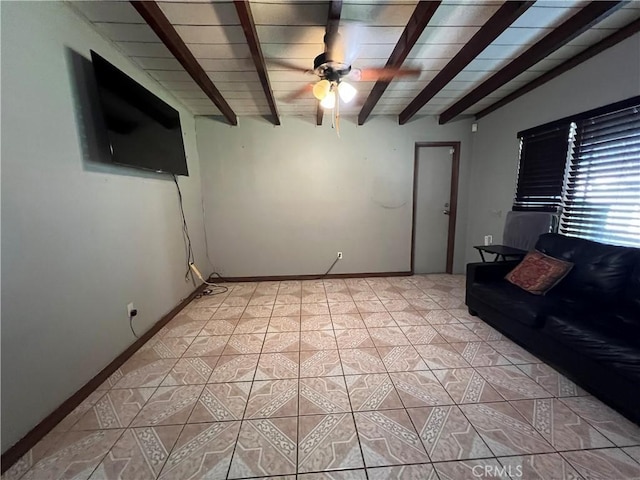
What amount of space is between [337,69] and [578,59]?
7.09ft

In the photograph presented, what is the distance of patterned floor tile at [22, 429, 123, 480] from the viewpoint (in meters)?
1.14

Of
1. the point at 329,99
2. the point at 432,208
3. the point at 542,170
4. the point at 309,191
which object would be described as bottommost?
the point at 432,208

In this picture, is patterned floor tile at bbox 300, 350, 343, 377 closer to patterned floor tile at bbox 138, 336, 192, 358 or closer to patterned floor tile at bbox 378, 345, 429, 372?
patterned floor tile at bbox 378, 345, 429, 372

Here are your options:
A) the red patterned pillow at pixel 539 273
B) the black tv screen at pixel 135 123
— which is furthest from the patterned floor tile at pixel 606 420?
the black tv screen at pixel 135 123

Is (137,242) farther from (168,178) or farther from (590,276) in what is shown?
(590,276)

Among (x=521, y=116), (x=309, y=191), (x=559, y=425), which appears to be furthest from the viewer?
(x=309, y=191)

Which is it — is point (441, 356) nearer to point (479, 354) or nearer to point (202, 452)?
point (479, 354)

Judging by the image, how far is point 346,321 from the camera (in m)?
2.54

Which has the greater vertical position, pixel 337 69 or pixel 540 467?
pixel 337 69

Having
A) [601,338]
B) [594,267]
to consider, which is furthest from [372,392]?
[594,267]

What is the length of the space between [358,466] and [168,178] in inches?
116

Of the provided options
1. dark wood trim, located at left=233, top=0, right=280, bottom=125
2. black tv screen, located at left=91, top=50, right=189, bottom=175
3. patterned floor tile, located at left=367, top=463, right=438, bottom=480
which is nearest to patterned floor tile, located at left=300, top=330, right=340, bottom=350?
patterned floor tile, located at left=367, top=463, right=438, bottom=480

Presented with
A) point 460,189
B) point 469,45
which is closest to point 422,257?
point 460,189

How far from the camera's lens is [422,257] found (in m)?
3.99
